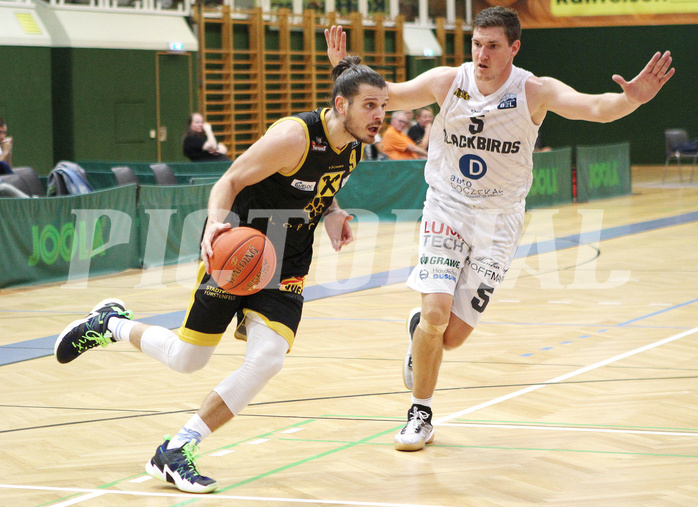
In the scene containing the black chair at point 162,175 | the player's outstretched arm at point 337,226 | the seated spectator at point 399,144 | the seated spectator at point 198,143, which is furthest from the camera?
the seated spectator at point 399,144

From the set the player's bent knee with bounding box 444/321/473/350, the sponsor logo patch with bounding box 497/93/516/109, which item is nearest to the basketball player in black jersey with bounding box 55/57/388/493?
→ the sponsor logo patch with bounding box 497/93/516/109

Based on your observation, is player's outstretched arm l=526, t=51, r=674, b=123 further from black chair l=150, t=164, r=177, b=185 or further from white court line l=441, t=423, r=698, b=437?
black chair l=150, t=164, r=177, b=185

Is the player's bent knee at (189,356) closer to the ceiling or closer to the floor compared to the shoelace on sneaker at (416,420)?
closer to the ceiling

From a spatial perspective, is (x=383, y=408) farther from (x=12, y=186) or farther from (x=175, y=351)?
(x=12, y=186)

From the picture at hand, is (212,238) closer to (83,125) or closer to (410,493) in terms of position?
(410,493)

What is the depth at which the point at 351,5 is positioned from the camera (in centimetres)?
2052

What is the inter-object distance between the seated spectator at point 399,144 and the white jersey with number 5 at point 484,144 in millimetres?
9402

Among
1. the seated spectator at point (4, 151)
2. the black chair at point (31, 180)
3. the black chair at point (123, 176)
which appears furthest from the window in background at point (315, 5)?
the black chair at point (31, 180)

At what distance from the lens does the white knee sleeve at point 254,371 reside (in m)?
3.32

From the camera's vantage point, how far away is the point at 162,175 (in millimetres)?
10812

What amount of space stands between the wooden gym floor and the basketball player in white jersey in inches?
16.4

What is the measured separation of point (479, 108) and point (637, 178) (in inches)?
670

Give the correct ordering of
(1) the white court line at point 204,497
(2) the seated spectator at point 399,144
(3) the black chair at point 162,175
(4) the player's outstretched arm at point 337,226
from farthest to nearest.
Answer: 1. (2) the seated spectator at point 399,144
2. (3) the black chair at point 162,175
3. (4) the player's outstretched arm at point 337,226
4. (1) the white court line at point 204,497

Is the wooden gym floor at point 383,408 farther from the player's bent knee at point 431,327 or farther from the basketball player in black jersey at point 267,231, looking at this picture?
the player's bent knee at point 431,327
